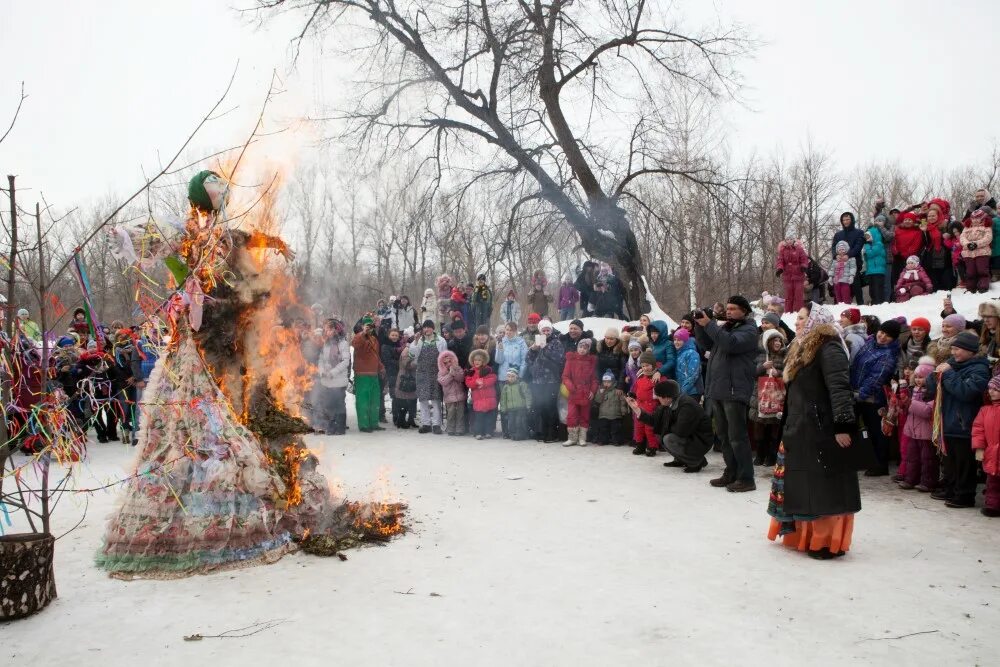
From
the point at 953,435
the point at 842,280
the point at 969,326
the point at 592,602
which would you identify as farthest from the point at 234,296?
the point at 842,280

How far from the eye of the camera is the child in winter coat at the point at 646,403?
9.09 m

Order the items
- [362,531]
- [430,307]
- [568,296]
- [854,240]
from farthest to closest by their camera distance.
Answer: [568,296]
[430,307]
[854,240]
[362,531]

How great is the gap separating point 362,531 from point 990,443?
518cm

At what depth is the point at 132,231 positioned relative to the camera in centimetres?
465

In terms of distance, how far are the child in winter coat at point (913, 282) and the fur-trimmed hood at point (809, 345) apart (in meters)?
8.17

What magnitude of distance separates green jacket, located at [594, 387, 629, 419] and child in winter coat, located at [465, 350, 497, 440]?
1812mm

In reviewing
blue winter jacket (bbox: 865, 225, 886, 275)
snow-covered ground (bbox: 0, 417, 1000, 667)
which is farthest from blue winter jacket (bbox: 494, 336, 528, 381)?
blue winter jacket (bbox: 865, 225, 886, 275)

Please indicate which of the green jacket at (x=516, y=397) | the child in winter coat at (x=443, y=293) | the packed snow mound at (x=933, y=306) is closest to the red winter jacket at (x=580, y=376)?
the green jacket at (x=516, y=397)

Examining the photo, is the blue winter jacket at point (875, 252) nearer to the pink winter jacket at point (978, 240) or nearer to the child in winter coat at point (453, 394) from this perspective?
the pink winter jacket at point (978, 240)

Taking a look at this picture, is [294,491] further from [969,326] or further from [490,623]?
[969,326]

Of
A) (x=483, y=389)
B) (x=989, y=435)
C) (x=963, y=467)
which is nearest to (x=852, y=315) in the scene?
(x=963, y=467)

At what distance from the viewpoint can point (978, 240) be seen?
422 inches

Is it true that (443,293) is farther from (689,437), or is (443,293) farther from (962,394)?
(962,394)

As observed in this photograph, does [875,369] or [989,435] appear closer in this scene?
Result: [989,435]
